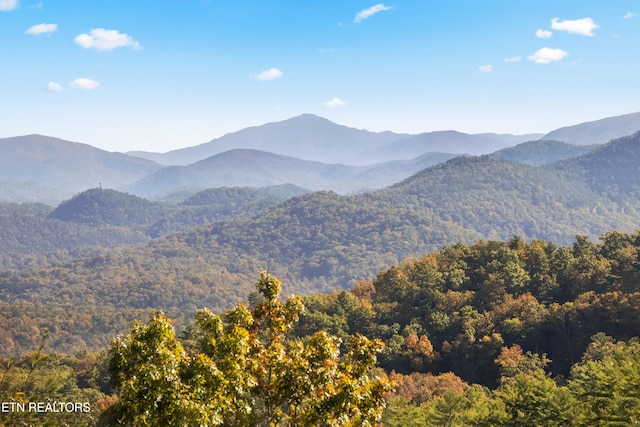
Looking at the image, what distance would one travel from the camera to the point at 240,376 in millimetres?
12859

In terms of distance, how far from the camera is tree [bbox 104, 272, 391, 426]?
1190cm

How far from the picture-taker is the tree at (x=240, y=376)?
11.9 metres

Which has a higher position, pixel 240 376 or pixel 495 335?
pixel 240 376

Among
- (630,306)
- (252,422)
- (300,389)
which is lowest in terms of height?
(630,306)

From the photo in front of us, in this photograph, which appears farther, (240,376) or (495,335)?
(495,335)

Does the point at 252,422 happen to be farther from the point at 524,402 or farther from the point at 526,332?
the point at 526,332

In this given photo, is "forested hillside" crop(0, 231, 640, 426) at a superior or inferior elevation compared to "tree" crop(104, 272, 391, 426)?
inferior

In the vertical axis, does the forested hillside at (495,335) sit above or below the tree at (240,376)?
below

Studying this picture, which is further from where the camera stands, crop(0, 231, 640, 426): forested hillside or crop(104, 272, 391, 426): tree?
crop(0, 231, 640, 426): forested hillside

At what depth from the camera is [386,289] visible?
314ft

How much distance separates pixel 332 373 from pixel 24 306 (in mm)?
196084

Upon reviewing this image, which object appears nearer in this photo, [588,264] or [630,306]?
[630,306]

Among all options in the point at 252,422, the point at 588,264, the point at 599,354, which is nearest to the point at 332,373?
the point at 252,422

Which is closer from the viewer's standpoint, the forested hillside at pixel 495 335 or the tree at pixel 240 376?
the tree at pixel 240 376
